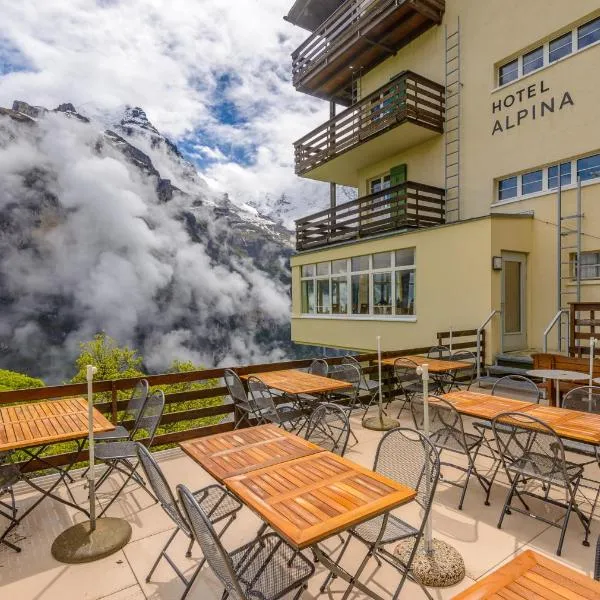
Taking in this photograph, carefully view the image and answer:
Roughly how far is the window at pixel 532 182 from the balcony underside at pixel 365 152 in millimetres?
2931

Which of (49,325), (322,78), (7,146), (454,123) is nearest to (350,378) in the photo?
(454,123)

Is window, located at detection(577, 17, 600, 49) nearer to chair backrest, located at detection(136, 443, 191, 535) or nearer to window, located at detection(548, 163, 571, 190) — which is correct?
window, located at detection(548, 163, 571, 190)

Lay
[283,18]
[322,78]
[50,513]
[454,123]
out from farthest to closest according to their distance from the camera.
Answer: [283,18] < [322,78] < [454,123] < [50,513]

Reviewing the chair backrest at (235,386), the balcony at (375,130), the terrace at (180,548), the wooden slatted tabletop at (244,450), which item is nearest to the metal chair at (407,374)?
the terrace at (180,548)

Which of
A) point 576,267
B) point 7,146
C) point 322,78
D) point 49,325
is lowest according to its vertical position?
point 49,325

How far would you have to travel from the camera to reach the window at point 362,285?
10.2m

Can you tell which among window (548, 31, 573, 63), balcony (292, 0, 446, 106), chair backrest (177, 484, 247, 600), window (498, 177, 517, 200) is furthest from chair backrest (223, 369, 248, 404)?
balcony (292, 0, 446, 106)

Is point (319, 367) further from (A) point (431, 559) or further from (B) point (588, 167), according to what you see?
(B) point (588, 167)

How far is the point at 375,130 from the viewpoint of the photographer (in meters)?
11.0

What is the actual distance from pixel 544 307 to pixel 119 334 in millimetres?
48500

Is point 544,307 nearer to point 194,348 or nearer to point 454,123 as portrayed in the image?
point 454,123

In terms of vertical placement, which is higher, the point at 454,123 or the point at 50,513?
the point at 454,123

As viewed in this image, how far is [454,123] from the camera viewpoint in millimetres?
10547

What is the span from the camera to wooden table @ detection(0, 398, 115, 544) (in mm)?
2746
